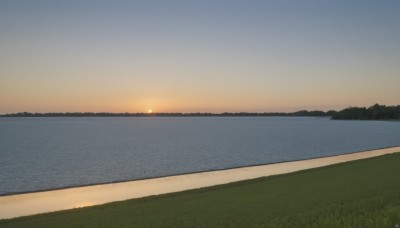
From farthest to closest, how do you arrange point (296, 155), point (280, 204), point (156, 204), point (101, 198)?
point (296, 155), point (101, 198), point (156, 204), point (280, 204)

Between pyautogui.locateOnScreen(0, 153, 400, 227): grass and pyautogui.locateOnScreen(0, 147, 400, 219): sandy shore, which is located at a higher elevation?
pyautogui.locateOnScreen(0, 153, 400, 227): grass

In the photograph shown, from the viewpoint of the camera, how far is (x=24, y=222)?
56.1 ft

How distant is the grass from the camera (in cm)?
1375

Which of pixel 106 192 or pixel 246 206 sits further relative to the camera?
pixel 106 192

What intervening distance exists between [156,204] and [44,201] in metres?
8.51

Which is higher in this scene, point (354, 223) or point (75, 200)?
point (354, 223)

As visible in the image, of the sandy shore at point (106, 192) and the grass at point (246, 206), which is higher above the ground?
the grass at point (246, 206)

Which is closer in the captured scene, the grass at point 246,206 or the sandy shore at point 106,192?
the grass at point 246,206

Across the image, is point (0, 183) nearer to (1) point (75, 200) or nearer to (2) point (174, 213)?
(1) point (75, 200)

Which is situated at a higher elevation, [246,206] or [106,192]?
[246,206]

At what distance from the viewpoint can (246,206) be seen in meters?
17.0

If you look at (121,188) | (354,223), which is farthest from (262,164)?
(354,223)

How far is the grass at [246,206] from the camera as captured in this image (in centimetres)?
1375

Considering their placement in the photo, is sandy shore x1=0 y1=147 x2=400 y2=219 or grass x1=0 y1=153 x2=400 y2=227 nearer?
grass x1=0 y1=153 x2=400 y2=227
